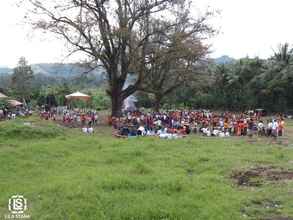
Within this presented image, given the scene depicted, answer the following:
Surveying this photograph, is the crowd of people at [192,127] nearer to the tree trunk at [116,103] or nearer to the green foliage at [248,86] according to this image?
the tree trunk at [116,103]

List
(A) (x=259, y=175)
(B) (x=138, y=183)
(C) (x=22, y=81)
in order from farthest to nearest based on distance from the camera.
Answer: (C) (x=22, y=81)
(A) (x=259, y=175)
(B) (x=138, y=183)

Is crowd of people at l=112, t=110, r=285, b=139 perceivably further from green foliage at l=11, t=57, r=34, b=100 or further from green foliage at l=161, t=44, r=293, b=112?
green foliage at l=11, t=57, r=34, b=100

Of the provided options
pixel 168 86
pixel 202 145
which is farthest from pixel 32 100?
pixel 202 145

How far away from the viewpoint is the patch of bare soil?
1084 centimetres

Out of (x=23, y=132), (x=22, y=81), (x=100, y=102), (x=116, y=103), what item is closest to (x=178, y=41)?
(x=116, y=103)

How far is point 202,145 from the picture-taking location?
60.6ft

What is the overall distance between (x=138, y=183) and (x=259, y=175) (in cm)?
363

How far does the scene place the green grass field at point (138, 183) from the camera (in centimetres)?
765

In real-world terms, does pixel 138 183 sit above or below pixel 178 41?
below

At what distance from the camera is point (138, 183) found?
9531 millimetres

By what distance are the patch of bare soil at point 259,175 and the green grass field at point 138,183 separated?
22 cm

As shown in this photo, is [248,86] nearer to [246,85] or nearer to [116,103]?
[246,85]

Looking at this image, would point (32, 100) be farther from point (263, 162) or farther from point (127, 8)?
point (263, 162)

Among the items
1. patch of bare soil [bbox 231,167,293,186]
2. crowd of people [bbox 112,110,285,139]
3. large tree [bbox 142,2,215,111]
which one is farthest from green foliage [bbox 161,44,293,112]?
patch of bare soil [bbox 231,167,293,186]
